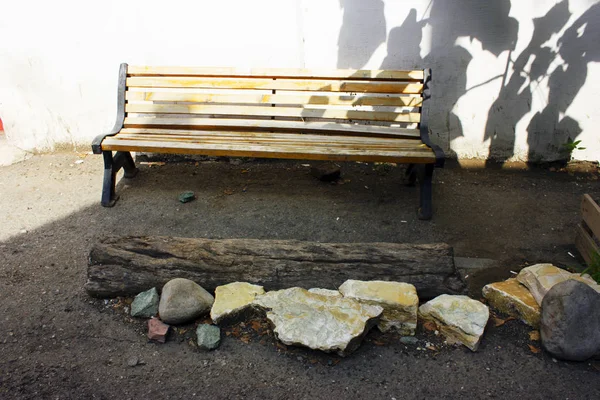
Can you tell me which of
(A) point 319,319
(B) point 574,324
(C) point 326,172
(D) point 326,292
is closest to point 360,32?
(C) point 326,172

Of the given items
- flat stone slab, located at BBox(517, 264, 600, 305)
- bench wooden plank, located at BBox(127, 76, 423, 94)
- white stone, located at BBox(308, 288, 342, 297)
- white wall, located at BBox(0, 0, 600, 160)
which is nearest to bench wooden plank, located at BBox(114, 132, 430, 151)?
bench wooden plank, located at BBox(127, 76, 423, 94)

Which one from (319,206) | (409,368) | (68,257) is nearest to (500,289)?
(409,368)

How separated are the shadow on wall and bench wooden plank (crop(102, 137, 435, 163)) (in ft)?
3.96

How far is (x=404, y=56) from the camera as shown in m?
4.62

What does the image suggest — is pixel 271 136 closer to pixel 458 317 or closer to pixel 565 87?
pixel 458 317

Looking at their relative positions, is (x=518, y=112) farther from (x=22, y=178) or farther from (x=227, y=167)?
(x=22, y=178)

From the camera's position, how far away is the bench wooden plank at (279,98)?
168 inches

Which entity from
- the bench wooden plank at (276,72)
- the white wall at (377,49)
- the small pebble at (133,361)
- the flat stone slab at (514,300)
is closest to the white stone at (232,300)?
the small pebble at (133,361)

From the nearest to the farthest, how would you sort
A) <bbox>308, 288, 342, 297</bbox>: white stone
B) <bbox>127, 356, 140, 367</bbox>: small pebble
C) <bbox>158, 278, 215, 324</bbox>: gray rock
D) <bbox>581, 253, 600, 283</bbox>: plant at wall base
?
1. <bbox>127, 356, 140, 367</bbox>: small pebble
2. <bbox>158, 278, 215, 324</bbox>: gray rock
3. <bbox>308, 288, 342, 297</bbox>: white stone
4. <bbox>581, 253, 600, 283</bbox>: plant at wall base

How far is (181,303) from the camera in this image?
2.77 meters

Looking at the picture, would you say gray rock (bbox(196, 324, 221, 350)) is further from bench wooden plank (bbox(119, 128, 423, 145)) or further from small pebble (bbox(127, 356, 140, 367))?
bench wooden plank (bbox(119, 128, 423, 145))

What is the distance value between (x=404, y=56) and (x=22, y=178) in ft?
12.3

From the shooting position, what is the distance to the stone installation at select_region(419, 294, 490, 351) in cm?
266

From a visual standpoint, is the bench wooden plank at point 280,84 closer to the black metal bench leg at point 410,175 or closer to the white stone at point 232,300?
the black metal bench leg at point 410,175
